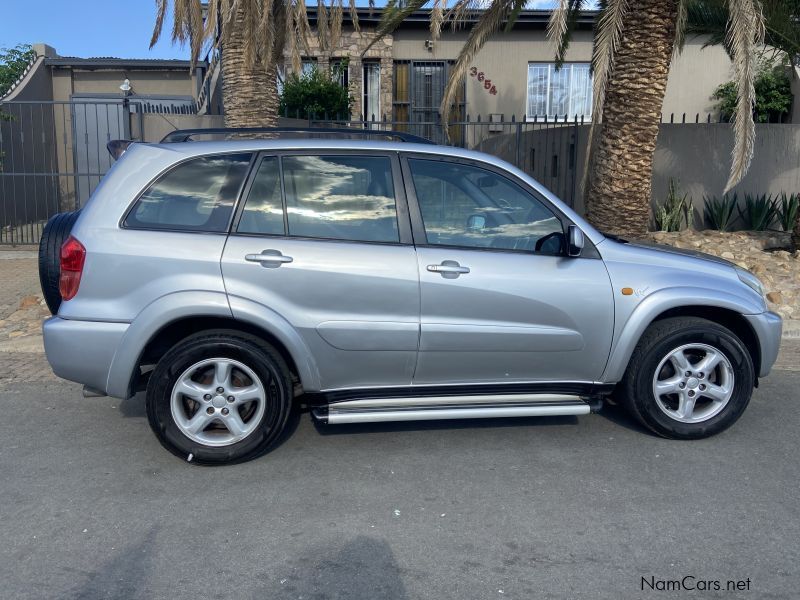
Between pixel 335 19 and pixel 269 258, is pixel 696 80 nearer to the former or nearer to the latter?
pixel 335 19

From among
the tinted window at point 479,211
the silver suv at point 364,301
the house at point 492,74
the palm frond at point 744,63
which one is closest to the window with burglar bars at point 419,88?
the house at point 492,74

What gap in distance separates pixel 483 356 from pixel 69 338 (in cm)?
241

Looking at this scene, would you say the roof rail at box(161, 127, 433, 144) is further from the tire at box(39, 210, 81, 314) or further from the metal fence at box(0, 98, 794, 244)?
the metal fence at box(0, 98, 794, 244)

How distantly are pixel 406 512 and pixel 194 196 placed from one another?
2220 millimetres

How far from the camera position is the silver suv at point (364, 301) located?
4766 mm

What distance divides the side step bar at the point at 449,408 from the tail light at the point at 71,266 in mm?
1584


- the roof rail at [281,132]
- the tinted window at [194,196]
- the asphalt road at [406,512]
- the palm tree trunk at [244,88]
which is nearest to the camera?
the asphalt road at [406,512]

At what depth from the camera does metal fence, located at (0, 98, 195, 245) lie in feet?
46.2

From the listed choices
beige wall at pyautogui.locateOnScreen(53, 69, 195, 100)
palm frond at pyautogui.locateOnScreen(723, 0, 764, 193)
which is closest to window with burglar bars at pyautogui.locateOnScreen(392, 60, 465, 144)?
beige wall at pyautogui.locateOnScreen(53, 69, 195, 100)

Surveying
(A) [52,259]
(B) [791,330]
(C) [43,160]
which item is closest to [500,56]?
(C) [43,160]

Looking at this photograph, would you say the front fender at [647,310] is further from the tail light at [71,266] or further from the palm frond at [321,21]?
the palm frond at [321,21]

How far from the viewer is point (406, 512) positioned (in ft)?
14.3

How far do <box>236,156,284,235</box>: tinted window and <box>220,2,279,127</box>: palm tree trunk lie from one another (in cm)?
620

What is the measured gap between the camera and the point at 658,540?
4.02 meters
